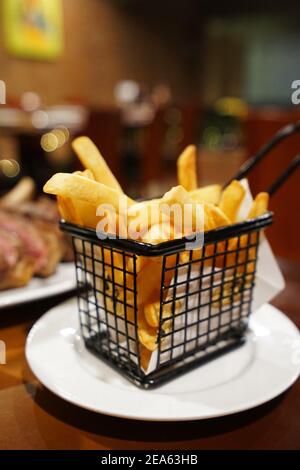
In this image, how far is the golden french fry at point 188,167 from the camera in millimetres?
746

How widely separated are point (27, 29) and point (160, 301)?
672 centimetres

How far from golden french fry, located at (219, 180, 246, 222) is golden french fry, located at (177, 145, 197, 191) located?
84 mm

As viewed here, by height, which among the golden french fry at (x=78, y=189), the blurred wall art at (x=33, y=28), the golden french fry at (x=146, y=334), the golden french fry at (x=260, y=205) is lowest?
the golden french fry at (x=146, y=334)

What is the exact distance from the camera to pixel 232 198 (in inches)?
26.8

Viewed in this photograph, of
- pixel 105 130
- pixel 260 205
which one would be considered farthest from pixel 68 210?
pixel 105 130

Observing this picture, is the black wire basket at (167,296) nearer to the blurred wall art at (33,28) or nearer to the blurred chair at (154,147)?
the blurred chair at (154,147)

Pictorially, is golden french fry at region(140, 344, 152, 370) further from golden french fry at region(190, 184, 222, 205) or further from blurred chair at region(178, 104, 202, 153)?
blurred chair at region(178, 104, 202, 153)

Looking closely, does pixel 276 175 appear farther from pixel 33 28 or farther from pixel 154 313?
pixel 33 28

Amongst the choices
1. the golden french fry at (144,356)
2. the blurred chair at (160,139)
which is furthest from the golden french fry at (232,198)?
the blurred chair at (160,139)

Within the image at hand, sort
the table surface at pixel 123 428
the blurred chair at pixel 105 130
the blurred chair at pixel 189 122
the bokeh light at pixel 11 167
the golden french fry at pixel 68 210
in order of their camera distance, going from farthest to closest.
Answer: the blurred chair at pixel 189 122, the bokeh light at pixel 11 167, the blurred chair at pixel 105 130, the golden french fry at pixel 68 210, the table surface at pixel 123 428

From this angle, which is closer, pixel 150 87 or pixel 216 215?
pixel 216 215

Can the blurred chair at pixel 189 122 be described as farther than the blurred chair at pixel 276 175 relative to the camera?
Yes

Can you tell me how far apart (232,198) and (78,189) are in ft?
0.78

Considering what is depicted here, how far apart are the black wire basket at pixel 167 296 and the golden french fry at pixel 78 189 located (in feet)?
0.18
